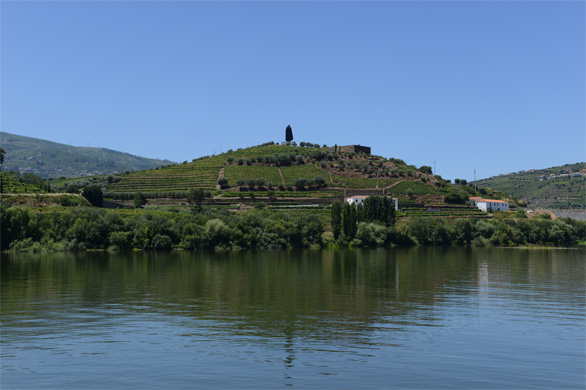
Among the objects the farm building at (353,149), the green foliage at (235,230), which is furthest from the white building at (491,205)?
the farm building at (353,149)

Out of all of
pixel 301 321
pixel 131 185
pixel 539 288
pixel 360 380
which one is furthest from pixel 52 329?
pixel 131 185


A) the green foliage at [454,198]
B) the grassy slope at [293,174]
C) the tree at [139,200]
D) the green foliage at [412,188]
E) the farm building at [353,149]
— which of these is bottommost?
the tree at [139,200]

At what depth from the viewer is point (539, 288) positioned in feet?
146

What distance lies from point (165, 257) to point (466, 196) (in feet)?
355

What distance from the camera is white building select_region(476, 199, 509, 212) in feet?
492

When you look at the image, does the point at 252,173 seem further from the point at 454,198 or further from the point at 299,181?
the point at 454,198

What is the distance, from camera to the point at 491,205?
15212cm

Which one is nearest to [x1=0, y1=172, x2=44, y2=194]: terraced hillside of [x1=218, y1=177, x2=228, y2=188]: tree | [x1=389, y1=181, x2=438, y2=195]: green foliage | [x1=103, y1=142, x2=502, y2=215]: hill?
[x1=103, y1=142, x2=502, y2=215]: hill

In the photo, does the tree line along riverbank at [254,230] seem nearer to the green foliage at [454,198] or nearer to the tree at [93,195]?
the tree at [93,195]

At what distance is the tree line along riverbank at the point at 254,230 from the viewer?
84.0m

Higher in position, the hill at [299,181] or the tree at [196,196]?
the hill at [299,181]

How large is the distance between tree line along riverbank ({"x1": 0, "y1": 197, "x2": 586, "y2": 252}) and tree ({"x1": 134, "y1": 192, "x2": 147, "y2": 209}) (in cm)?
1501

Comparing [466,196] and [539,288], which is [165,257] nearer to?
[539,288]

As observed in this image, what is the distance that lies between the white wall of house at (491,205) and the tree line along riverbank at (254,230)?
2175 cm
